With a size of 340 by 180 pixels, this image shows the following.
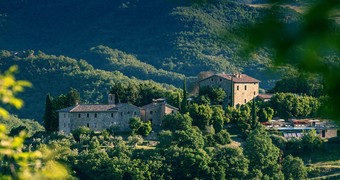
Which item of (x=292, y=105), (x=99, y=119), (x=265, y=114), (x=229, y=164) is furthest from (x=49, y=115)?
(x=292, y=105)

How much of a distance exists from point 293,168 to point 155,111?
739cm

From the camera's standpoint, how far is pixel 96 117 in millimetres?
41781

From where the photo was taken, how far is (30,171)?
103 inches

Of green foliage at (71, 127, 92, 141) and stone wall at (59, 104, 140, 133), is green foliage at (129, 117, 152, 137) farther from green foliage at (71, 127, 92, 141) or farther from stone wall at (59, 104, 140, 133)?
green foliage at (71, 127, 92, 141)

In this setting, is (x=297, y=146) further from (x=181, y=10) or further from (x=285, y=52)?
(x=181, y=10)

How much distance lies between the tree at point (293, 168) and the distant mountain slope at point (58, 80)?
3303 cm

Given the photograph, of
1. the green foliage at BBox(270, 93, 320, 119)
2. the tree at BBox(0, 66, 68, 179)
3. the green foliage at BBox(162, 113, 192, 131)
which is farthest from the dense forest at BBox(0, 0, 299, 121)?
the tree at BBox(0, 66, 68, 179)

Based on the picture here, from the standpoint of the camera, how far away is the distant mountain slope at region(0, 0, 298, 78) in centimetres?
11066

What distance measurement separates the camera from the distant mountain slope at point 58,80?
76.4 metres

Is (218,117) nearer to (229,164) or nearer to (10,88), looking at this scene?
(229,164)

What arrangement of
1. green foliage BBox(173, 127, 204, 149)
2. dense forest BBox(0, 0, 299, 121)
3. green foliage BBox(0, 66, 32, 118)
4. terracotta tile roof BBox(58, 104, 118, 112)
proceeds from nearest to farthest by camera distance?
1. green foliage BBox(0, 66, 32, 118)
2. green foliage BBox(173, 127, 204, 149)
3. terracotta tile roof BBox(58, 104, 118, 112)
4. dense forest BBox(0, 0, 299, 121)

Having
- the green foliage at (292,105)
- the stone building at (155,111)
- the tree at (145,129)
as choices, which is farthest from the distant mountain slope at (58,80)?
the tree at (145,129)

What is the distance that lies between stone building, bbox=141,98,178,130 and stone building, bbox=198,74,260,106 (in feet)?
12.5

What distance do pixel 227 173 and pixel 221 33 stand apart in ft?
123
